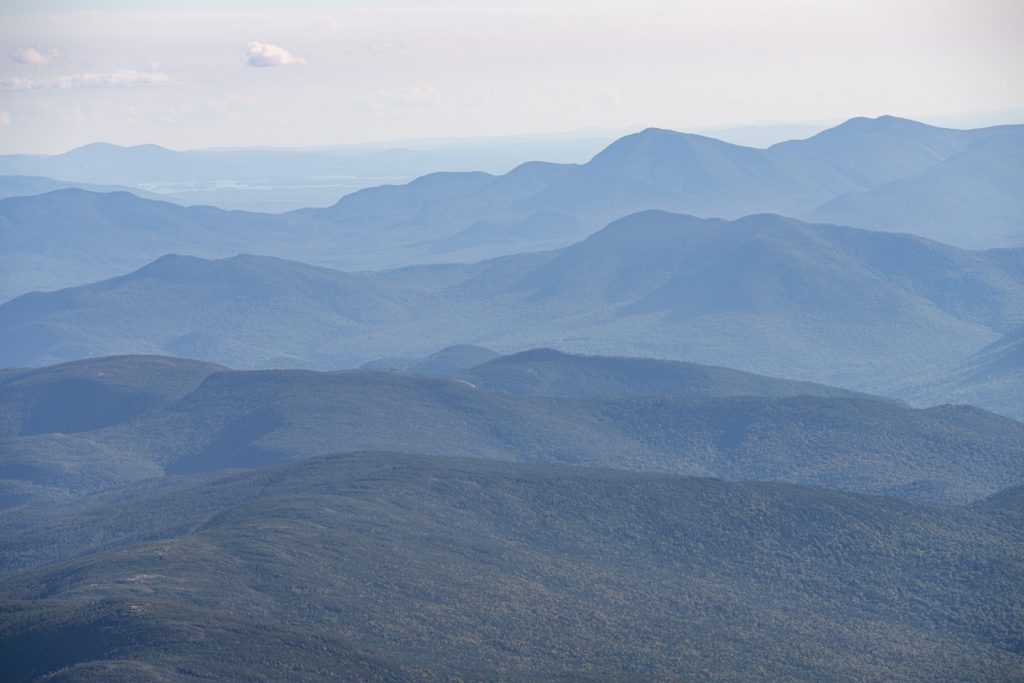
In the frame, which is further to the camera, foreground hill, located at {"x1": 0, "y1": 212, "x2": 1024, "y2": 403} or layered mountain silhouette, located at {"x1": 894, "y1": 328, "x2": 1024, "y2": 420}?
foreground hill, located at {"x1": 0, "y1": 212, "x2": 1024, "y2": 403}

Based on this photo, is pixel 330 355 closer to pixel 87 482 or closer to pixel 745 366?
pixel 745 366

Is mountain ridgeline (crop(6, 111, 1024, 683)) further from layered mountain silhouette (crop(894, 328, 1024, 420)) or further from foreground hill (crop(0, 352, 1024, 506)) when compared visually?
layered mountain silhouette (crop(894, 328, 1024, 420))

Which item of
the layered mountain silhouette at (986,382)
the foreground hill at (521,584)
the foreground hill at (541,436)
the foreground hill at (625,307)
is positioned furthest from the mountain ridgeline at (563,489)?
the foreground hill at (625,307)

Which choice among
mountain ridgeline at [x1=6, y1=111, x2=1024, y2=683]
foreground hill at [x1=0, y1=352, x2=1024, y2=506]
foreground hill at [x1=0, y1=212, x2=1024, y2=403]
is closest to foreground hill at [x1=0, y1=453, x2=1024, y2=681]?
mountain ridgeline at [x1=6, y1=111, x2=1024, y2=683]

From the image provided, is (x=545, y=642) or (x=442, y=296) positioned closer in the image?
(x=545, y=642)

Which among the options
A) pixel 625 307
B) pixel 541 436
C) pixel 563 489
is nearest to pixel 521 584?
pixel 563 489

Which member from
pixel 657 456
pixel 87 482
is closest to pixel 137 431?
pixel 87 482
